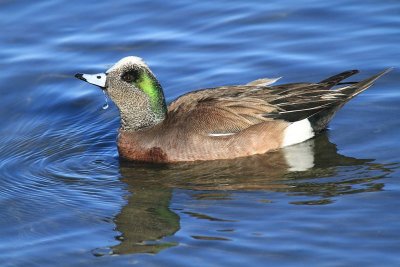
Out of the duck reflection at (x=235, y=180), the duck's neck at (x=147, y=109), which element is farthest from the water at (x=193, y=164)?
the duck's neck at (x=147, y=109)

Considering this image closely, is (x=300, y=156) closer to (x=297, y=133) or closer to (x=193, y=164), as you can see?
(x=297, y=133)

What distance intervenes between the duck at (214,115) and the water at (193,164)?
16cm

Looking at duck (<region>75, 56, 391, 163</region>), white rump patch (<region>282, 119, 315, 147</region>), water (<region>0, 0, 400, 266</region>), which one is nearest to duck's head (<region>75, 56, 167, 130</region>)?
duck (<region>75, 56, 391, 163</region>)

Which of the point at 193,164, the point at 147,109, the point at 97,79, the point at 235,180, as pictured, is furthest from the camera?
the point at 147,109

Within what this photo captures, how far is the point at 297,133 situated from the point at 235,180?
113 cm

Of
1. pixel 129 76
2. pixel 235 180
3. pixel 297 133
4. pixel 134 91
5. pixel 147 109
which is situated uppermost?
pixel 129 76

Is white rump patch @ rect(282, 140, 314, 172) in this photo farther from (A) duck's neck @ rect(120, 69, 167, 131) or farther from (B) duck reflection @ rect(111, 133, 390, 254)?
(A) duck's neck @ rect(120, 69, 167, 131)

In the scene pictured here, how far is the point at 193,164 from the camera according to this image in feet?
30.9

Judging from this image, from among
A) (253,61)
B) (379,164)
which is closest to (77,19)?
(253,61)

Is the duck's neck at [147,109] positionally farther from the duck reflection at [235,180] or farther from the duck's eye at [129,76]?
the duck reflection at [235,180]

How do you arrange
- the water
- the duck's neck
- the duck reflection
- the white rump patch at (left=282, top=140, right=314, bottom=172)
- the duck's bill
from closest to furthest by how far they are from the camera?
the water, the duck reflection, the white rump patch at (left=282, top=140, right=314, bottom=172), the duck's bill, the duck's neck

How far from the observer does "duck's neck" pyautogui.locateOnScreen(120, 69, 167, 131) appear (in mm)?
9703

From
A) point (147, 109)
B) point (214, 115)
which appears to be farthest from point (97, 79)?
Answer: point (214, 115)

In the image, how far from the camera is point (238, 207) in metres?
8.16
